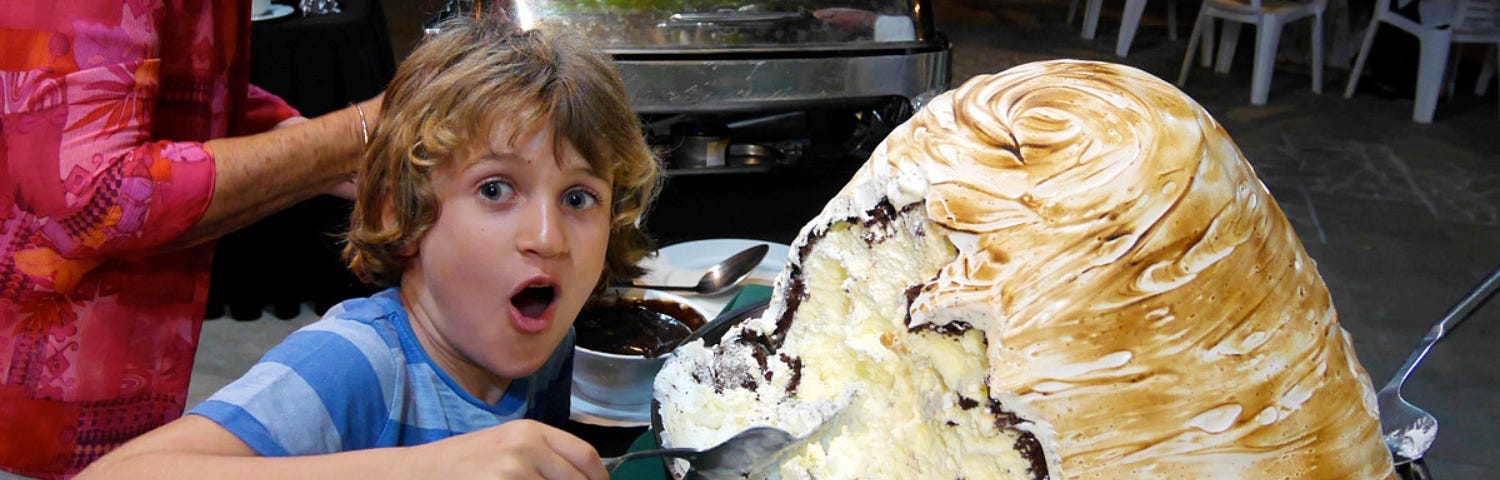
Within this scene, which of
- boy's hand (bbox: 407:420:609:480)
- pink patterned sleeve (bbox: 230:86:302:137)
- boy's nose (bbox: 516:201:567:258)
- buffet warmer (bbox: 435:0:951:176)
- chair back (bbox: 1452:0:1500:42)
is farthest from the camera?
chair back (bbox: 1452:0:1500:42)

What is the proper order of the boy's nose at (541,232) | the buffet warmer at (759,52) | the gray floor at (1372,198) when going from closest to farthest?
the boy's nose at (541,232)
the buffet warmer at (759,52)
the gray floor at (1372,198)

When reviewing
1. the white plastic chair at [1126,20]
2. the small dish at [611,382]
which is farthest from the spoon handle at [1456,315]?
the white plastic chair at [1126,20]

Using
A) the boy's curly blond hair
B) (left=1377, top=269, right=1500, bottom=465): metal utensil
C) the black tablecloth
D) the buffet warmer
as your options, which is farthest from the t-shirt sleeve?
the black tablecloth

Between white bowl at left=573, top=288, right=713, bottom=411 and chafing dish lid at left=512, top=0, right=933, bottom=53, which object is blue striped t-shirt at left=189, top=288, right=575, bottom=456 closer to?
white bowl at left=573, top=288, right=713, bottom=411

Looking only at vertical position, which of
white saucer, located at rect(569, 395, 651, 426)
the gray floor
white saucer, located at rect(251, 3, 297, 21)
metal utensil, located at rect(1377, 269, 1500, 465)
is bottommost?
the gray floor

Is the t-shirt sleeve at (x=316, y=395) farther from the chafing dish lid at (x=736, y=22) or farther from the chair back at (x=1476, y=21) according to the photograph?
the chair back at (x=1476, y=21)

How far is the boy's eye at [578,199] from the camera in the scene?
3.13 ft

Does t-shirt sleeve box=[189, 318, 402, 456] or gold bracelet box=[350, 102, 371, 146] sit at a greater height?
gold bracelet box=[350, 102, 371, 146]

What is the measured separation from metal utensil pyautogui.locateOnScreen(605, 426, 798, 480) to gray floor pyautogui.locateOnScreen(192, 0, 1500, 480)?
6.36 ft

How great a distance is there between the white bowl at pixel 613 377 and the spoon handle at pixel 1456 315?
74 cm

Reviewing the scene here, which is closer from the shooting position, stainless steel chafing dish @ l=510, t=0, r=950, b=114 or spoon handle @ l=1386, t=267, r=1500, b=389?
spoon handle @ l=1386, t=267, r=1500, b=389

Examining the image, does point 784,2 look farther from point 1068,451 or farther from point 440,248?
point 1068,451

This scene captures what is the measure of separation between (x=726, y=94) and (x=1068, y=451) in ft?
4.31

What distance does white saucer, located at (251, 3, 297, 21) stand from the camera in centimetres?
258
